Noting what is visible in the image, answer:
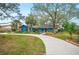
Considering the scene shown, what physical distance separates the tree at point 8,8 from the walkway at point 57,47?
23 cm

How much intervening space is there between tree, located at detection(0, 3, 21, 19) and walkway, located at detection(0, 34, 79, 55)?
0.23 meters

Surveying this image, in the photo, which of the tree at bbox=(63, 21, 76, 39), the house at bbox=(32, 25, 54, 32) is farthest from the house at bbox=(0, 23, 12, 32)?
the tree at bbox=(63, 21, 76, 39)

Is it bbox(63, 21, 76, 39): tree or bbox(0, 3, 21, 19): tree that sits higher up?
bbox(0, 3, 21, 19): tree

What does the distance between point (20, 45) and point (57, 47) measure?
270 millimetres

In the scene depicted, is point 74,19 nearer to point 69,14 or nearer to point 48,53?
point 69,14

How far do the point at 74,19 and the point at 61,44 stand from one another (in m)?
0.21

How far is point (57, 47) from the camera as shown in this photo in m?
1.88

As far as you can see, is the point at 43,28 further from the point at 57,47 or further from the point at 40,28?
the point at 57,47

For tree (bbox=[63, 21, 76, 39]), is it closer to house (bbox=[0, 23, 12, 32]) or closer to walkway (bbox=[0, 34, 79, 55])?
walkway (bbox=[0, 34, 79, 55])

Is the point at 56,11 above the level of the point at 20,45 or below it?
above

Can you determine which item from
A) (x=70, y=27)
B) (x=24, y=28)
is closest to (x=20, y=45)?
(x=24, y=28)

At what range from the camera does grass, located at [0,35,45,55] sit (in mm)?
1877

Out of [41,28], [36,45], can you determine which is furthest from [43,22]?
[36,45]
